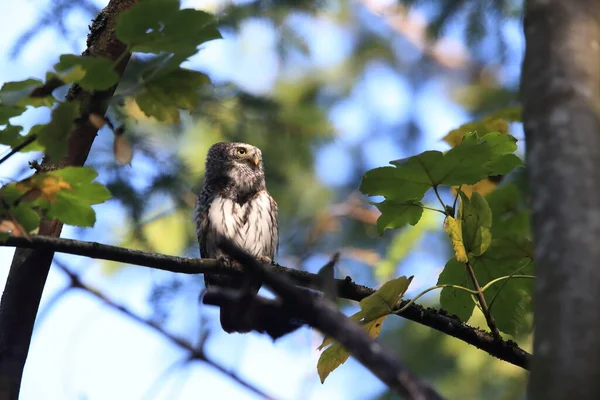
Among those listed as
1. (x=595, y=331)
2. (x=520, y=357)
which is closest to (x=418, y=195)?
(x=520, y=357)

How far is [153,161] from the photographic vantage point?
465 centimetres

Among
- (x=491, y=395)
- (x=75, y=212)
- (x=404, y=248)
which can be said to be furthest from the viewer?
(x=491, y=395)

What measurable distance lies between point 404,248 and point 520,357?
1109mm

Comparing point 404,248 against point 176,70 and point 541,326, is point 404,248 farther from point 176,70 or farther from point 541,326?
point 541,326

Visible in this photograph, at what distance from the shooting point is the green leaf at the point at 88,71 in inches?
60.2

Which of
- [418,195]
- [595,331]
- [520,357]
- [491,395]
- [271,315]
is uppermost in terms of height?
[491,395]

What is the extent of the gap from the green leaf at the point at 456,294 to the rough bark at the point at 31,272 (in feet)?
3.25

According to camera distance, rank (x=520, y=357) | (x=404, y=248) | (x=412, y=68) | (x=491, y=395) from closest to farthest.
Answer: (x=520, y=357) → (x=404, y=248) → (x=491, y=395) → (x=412, y=68)

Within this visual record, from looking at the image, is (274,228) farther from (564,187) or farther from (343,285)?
(564,187)

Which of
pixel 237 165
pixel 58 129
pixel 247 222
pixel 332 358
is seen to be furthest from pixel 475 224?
pixel 237 165

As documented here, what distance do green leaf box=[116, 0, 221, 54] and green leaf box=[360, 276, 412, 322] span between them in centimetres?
66

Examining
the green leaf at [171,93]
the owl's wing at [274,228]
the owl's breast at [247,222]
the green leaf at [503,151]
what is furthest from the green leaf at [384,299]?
the owl's wing at [274,228]

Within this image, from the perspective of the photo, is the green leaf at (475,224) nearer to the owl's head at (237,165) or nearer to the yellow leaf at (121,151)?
the yellow leaf at (121,151)

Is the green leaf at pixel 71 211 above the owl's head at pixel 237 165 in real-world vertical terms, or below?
below
